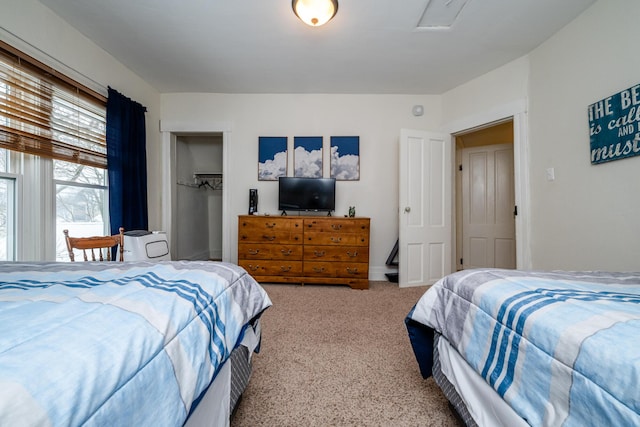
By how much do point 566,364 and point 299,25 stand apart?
8.60 ft

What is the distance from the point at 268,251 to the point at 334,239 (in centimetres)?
80

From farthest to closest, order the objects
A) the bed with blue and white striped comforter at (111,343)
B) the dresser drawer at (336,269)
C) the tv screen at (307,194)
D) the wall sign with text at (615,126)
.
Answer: the tv screen at (307,194), the dresser drawer at (336,269), the wall sign with text at (615,126), the bed with blue and white striped comforter at (111,343)

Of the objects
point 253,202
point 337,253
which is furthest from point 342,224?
point 253,202

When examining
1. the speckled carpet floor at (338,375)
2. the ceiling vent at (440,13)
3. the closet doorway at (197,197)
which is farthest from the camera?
the closet doorway at (197,197)

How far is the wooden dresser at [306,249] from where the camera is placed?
2.97 meters

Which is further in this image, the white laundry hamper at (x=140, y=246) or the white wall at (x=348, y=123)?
the white wall at (x=348, y=123)

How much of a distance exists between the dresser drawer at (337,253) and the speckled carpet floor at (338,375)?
0.74m

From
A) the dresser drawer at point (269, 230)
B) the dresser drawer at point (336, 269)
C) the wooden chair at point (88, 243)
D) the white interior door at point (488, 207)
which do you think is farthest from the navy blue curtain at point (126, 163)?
the white interior door at point (488, 207)

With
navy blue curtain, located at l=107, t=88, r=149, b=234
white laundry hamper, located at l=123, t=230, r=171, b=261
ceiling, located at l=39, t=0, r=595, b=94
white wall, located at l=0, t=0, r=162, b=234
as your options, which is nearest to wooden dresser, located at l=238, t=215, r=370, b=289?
white laundry hamper, located at l=123, t=230, r=171, b=261

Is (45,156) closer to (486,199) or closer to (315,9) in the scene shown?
(315,9)

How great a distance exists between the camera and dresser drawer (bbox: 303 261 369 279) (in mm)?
2955

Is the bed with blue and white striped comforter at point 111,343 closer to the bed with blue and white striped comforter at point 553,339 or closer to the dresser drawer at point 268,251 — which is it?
the bed with blue and white striped comforter at point 553,339

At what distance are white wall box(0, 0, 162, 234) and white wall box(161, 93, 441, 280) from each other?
0.40 metres

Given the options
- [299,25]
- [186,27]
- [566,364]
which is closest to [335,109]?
[299,25]
